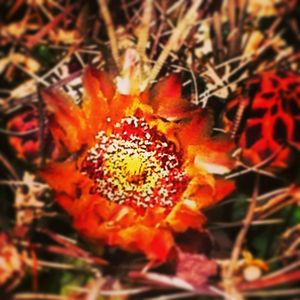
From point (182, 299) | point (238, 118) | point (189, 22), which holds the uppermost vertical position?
point (189, 22)

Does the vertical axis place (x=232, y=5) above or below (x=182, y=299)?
above

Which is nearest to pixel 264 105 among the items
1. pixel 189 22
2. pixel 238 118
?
pixel 238 118

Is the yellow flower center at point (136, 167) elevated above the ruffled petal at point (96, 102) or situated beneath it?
situated beneath

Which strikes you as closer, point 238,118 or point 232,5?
point 238,118

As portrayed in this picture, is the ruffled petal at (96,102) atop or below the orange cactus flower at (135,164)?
atop

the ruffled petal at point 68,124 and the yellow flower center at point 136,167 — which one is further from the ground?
the ruffled petal at point 68,124

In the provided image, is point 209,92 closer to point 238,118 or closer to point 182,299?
point 238,118

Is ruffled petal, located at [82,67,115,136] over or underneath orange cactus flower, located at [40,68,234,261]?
over

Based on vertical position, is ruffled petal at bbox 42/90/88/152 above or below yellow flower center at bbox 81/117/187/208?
above
